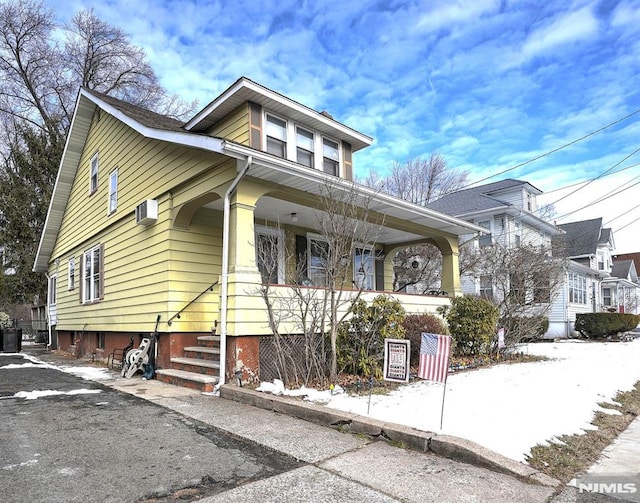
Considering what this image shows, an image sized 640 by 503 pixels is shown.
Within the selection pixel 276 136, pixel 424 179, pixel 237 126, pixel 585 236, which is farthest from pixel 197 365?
pixel 585 236

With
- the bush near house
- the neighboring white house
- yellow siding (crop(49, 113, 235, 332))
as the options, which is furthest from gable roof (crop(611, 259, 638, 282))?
yellow siding (crop(49, 113, 235, 332))

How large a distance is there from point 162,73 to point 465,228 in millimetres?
21998

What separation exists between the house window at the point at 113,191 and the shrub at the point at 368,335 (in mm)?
7517

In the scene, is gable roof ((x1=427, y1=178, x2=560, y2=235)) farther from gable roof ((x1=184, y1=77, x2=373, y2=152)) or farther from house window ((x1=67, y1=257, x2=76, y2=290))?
house window ((x1=67, y1=257, x2=76, y2=290))

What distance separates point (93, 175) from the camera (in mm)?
13352

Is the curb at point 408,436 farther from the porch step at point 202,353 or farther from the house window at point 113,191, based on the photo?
the house window at point 113,191

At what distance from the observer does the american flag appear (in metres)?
4.91

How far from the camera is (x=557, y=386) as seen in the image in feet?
22.7

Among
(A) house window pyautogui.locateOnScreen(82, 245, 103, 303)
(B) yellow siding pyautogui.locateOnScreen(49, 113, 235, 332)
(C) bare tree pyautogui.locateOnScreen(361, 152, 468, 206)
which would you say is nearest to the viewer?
(B) yellow siding pyautogui.locateOnScreen(49, 113, 235, 332)

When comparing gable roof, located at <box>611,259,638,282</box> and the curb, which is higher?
gable roof, located at <box>611,259,638,282</box>

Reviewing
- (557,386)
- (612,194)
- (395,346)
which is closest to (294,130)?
(395,346)

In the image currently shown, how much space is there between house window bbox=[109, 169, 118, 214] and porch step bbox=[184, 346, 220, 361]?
5022 millimetres

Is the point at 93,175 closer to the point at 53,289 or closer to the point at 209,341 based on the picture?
the point at 53,289

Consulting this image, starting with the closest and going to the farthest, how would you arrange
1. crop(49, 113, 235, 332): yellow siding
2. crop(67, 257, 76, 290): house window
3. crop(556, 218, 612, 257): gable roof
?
crop(49, 113, 235, 332): yellow siding → crop(67, 257, 76, 290): house window → crop(556, 218, 612, 257): gable roof
